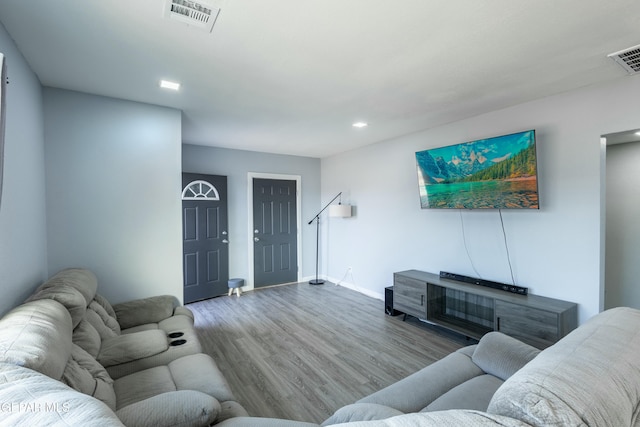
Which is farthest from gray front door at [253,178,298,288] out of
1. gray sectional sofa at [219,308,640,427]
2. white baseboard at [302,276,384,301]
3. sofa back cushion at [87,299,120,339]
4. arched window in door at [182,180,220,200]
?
gray sectional sofa at [219,308,640,427]

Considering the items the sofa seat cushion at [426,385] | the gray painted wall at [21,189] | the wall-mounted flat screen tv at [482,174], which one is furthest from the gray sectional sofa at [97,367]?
the wall-mounted flat screen tv at [482,174]

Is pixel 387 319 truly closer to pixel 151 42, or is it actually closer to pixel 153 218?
pixel 153 218

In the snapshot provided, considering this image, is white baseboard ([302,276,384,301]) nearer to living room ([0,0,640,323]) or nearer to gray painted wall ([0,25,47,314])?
living room ([0,0,640,323])

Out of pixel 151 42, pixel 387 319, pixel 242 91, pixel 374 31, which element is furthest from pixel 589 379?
pixel 387 319

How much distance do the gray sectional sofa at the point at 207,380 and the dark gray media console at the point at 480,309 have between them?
38.5 inches

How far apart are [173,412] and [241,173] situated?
427cm

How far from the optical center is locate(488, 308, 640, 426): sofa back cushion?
0.68m

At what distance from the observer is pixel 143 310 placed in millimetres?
2629

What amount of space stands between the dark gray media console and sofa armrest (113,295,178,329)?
2.67m

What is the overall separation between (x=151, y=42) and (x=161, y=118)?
126 cm

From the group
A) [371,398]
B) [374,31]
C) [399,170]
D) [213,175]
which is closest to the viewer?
[371,398]

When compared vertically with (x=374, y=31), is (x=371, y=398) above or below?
below

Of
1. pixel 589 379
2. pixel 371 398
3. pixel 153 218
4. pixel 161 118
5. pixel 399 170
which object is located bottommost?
pixel 371 398

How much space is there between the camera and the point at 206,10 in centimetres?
152
